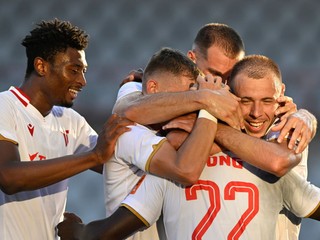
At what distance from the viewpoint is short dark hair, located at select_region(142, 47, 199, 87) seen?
272 centimetres

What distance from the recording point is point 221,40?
360 cm

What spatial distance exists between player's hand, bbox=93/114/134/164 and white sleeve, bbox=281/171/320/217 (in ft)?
1.87

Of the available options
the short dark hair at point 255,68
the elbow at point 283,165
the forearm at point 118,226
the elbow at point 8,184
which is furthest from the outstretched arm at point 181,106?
the elbow at point 8,184

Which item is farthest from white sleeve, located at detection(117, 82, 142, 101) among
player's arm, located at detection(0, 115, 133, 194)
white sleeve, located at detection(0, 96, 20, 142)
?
white sleeve, located at detection(0, 96, 20, 142)

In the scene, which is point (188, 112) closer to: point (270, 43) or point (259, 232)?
point (259, 232)

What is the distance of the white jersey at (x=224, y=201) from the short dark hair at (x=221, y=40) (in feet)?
3.70

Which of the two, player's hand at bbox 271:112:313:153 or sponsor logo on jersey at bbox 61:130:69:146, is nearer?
player's hand at bbox 271:112:313:153

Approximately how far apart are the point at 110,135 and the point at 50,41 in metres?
0.80

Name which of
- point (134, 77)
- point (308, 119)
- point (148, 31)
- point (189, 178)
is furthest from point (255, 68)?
point (148, 31)

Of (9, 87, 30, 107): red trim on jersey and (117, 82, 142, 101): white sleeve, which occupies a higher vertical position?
(117, 82, 142, 101): white sleeve

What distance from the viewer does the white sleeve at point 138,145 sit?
2.49 metres

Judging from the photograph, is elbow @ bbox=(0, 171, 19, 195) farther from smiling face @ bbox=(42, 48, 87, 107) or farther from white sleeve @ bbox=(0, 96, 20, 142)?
smiling face @ bbox=(42, 48, 87, 107)

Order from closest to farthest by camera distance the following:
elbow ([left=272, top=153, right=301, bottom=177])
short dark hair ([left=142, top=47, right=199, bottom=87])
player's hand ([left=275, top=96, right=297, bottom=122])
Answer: elbow ([left=272, top=153, right=301, bottom=177]) < player's hand ([left=275, top=96, right=297, bottom=122]) < short dark hair ([left=142, top=47, right=199, bottom=87])

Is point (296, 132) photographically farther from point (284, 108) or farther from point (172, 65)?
point (172, 65)
